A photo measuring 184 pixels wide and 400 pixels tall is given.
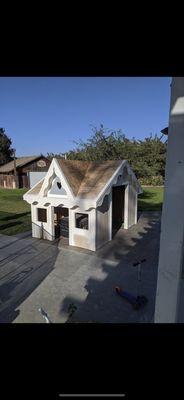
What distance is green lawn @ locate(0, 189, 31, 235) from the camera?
12962mm

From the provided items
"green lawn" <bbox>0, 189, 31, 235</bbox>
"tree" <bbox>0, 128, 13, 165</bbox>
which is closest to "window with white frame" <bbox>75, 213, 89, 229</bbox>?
"green lawn" <bbox>0, 189, 31, 235</bbox>

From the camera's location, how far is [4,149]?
4300 centimetres

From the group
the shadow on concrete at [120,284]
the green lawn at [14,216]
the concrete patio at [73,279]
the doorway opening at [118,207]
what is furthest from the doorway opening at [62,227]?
the doorway opening at [118,207]

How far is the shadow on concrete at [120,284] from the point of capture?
5.57 meters

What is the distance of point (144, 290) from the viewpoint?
6.72 m

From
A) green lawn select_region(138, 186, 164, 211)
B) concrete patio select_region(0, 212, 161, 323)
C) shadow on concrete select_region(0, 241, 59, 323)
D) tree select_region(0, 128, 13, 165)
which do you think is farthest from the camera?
tree select_region(0, 128, 13, 165)

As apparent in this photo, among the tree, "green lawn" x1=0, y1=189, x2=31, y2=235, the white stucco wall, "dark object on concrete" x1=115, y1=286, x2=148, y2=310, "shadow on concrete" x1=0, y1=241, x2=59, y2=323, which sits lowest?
"shadow on concrete" x1=0, y1=241, x2=59, y2=323

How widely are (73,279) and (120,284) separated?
4.57 ft

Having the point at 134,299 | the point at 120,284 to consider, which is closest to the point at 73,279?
the point at 120,284

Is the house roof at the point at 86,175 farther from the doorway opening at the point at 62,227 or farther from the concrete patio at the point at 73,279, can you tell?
the concrete patio at the point at 73,279

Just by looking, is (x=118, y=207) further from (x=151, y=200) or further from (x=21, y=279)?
(x=151, y=200)

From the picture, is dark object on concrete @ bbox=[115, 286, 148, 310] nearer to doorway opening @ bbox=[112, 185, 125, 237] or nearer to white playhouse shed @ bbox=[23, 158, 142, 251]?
white playhouse shed @ bbox=[23, 158, 142, 251]
